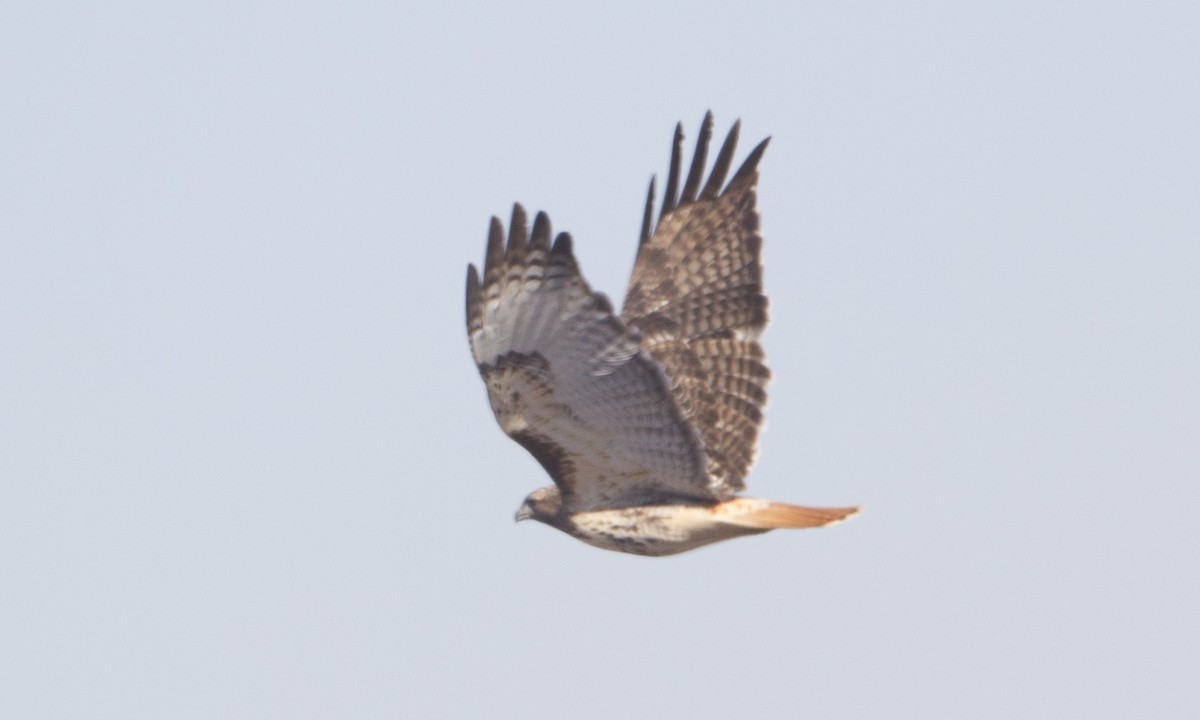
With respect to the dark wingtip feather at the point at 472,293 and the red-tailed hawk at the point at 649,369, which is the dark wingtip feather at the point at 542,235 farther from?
the dark wingtip feather at the point at 472,293

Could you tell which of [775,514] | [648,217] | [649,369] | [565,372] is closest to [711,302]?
[648,217]

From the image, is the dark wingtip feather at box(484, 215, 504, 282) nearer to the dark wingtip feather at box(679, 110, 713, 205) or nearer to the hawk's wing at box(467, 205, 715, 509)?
the hawk's wing at box(467, 205, 715, 509)

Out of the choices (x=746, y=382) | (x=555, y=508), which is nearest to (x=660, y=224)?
(x=746, y=382)

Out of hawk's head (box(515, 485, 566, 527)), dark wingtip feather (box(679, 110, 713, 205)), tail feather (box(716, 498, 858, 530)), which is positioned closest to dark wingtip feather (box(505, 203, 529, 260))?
hawk's head (box(515, 485, 566, 527))

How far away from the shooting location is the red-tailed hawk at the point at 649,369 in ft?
28.1

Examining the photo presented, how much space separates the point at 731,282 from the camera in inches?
421

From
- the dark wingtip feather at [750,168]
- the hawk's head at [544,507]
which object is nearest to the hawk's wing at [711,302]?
the dark wingtip feather at [750,168]

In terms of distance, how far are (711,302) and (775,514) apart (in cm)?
152

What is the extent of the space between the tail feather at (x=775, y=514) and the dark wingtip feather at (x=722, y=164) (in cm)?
208

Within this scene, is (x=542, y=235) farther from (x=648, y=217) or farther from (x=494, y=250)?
(x=648, y=217)

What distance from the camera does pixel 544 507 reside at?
1002 centimetres

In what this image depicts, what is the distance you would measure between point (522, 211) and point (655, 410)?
1.22 meters

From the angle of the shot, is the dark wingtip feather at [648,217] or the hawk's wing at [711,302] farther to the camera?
the dark wingtip feather at [648,217]

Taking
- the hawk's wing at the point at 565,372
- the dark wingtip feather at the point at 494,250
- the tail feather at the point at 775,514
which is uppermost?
the dark wingtip feather at the point at 494,250
